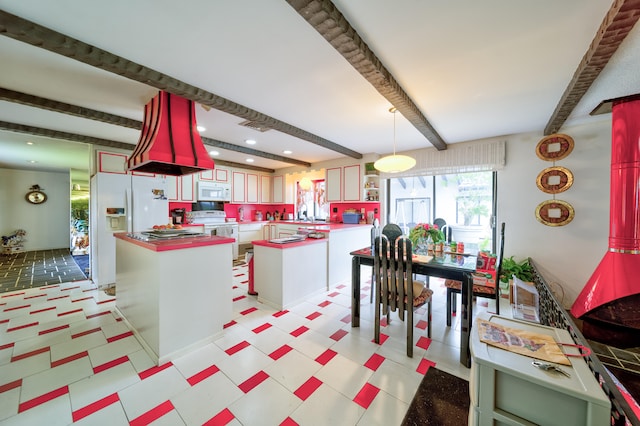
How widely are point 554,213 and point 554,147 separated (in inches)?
37.3

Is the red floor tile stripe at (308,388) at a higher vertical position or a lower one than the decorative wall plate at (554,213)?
lower

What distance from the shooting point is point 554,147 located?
3342mm

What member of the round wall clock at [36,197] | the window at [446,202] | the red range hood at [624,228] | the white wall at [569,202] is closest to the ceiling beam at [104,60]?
the window at [446,202]

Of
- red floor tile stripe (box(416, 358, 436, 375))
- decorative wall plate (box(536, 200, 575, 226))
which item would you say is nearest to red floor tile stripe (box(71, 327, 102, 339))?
red floor tile stripe (box(416, 358, 436, 375))

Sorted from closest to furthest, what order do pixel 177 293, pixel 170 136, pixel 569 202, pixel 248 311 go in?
pixel 177 293
pixel 170 136
pixel 248 311
pixel 569 202

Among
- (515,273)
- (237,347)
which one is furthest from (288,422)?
(515,273)

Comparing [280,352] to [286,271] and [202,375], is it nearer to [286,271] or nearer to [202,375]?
[202,375]

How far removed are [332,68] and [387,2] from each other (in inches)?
27.3

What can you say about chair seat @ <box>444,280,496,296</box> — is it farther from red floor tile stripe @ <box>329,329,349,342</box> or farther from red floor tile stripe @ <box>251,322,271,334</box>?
red floor tile stripe @ <box>251,322,271,334</box>

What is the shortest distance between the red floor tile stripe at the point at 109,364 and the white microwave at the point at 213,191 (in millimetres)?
3935

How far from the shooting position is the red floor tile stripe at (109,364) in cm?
180

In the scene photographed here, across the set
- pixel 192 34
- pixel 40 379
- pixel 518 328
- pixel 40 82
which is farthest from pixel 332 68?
pixel 40 379

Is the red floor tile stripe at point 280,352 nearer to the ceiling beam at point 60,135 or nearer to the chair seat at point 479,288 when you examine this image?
the chair seat at point 479,288

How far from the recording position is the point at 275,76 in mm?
2082
